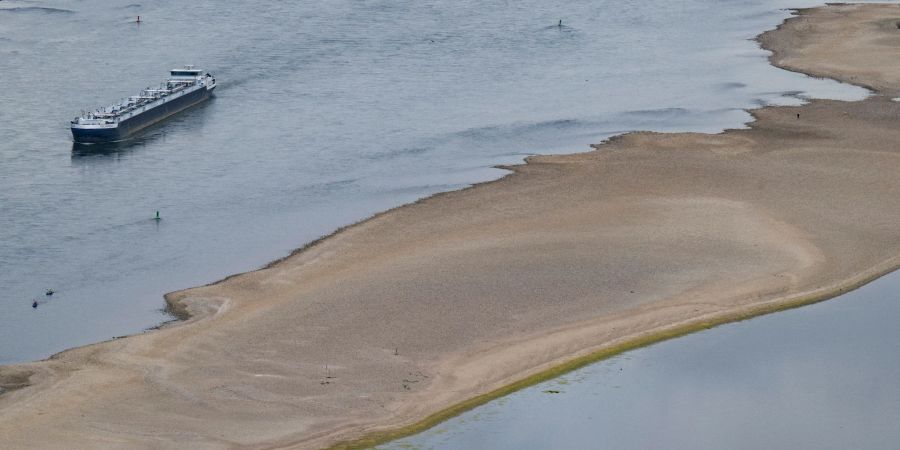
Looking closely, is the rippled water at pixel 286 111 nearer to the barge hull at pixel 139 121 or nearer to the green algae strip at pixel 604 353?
the barge hull at pixel 139 121

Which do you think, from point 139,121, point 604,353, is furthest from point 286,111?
point 604,353

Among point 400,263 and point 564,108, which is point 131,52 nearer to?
point 564,108

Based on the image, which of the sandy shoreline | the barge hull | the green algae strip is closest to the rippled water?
the barge hull

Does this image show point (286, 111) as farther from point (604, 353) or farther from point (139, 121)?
point (604, 353)

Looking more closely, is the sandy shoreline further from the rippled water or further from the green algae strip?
the rippled water

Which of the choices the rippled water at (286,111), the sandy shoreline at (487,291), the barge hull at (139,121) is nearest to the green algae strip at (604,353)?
the sandy shoreline at (487,291)

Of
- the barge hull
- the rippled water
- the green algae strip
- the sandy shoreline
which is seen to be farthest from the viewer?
the barge hull
